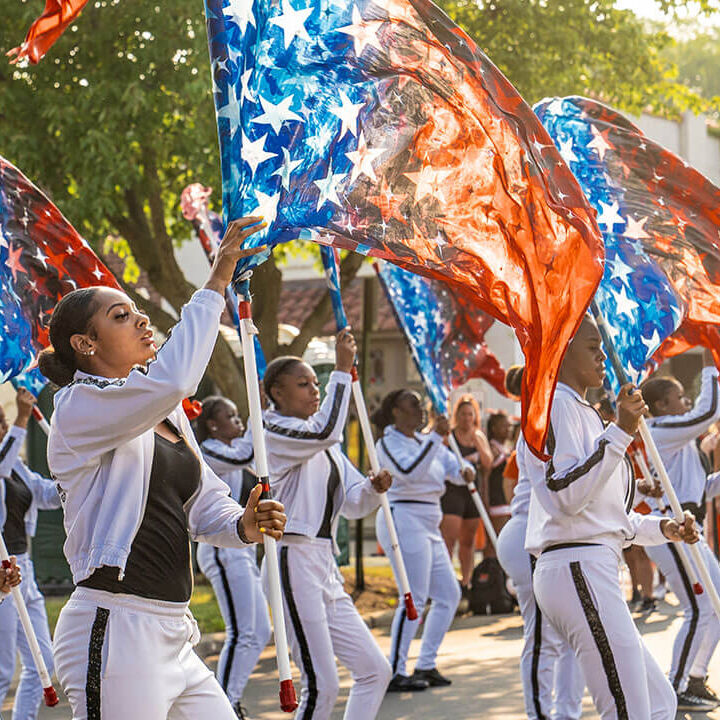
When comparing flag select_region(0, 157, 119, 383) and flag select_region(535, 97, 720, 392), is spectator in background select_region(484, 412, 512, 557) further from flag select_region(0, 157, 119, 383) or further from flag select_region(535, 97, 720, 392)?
flag select_region(0, 157, 119, 383)

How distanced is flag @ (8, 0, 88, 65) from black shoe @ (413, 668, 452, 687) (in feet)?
21.2

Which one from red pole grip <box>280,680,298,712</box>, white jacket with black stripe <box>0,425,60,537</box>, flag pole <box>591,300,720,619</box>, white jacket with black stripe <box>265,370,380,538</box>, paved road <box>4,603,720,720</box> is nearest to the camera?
red pole grip <box>280,680,298,712</box>

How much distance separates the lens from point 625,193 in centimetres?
704

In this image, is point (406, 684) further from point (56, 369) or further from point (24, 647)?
point (56, 369)

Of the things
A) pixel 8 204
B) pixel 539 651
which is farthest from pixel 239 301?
pixel 539 651

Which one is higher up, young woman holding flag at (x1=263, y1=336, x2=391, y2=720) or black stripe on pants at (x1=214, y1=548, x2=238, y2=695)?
young woman holding flag at (x1=263, y1=336, x2=391, y2=720)

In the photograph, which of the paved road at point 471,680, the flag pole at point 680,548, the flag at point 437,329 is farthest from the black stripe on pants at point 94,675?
the flag at point 437,329

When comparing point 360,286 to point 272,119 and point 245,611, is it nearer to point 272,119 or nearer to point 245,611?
point 245,611

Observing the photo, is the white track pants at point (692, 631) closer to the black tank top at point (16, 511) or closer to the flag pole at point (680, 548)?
the flag pole at point (680, 548)

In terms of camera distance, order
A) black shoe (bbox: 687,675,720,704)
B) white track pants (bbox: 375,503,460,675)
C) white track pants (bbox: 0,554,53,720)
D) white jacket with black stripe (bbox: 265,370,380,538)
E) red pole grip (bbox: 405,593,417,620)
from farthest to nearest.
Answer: white track pants (bbox: 375,503,460,675) < black shoe (bbox: 687,675,720,704) < white track pants (bbox: 0,554,53,720) < red pole grip (bbox: 405,593,417,620) < white jacket with black stripe (bbox: 265,370,380,538)

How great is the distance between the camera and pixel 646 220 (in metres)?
7.00

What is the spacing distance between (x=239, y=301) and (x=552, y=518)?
1.73 m

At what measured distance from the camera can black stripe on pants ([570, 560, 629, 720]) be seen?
5.19 meters

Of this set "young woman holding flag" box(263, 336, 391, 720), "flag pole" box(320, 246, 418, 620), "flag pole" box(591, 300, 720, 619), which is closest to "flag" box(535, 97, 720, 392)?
"flag pole" box(591, 300, 720, 619)
